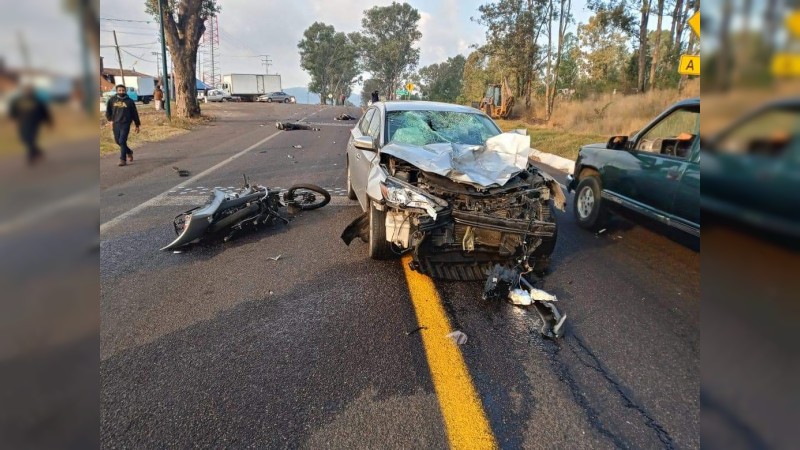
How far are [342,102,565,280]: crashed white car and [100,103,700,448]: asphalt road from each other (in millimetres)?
271

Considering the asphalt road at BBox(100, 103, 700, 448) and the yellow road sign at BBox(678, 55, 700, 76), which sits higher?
the yellow road sign at BBox(678, 55, 700, 76)

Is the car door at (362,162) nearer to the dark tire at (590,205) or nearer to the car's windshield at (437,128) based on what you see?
the car's windshield at (437,128)

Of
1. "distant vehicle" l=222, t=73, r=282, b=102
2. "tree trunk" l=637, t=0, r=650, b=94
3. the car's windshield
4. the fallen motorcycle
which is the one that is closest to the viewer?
the fallen motorcycle

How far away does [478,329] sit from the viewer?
3156mm

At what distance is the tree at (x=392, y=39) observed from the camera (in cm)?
7500

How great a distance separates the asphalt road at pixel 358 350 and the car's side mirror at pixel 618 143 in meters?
1.09

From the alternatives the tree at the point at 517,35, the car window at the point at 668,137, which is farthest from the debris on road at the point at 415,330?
the tree at the point at 517,35

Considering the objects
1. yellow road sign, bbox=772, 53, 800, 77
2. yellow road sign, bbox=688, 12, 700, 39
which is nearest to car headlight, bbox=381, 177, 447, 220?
yellow road sign, bbox=688, 12, 700, 39

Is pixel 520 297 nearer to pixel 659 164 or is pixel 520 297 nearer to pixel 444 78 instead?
pixel 659 164

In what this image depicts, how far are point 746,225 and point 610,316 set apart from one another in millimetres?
2948

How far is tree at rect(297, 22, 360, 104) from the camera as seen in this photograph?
80188 millimetres

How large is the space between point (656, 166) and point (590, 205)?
1334 mm

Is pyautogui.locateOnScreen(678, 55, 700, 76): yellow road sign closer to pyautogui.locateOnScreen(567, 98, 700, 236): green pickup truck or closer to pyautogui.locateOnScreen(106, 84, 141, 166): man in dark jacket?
pyautogui.locateOnScreen(567, 98, 700, 236): green pickup truck

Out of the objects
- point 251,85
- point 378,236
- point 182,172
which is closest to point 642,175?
point 378,236
